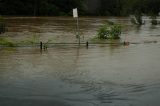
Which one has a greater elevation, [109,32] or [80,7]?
[80,7]

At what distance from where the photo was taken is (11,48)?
22719 millimetres

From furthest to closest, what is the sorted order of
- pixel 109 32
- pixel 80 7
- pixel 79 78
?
1. pixel 80 7
2. pixel 109 32
3. pixel 79 78

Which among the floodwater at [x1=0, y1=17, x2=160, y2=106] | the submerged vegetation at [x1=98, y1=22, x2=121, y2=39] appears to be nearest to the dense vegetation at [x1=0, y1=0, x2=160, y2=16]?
the submerged vegetation at [x1=98, y1=22, x2=121, y2=39]

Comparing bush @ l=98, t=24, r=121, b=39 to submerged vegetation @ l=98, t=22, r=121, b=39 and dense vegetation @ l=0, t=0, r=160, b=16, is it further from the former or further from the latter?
dense vegetation @ l=0, t=0, r=160, b=16

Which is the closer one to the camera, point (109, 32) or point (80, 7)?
point (109, 32)

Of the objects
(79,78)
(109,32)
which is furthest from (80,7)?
(79,78)

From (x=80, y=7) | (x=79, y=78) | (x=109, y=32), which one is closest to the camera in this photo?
(x=79, y=78)

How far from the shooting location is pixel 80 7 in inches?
3996

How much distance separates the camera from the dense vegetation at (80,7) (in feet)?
295

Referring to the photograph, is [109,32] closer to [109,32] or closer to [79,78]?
[109,32]

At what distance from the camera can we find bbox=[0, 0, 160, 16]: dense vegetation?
8982 cm

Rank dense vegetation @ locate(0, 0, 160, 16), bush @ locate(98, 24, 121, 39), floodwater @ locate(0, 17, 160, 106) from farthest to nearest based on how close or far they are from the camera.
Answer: dense vegetation @ locate(0, 0, 160, 16)
bush @ locate(98, 24, 121, 39)
floodwater @ locate(0, 17, 160, 106)

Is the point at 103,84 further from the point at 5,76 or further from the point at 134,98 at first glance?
the point at 5,76

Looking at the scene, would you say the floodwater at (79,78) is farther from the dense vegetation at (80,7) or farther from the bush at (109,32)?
the dense vegetation at (80,7)
